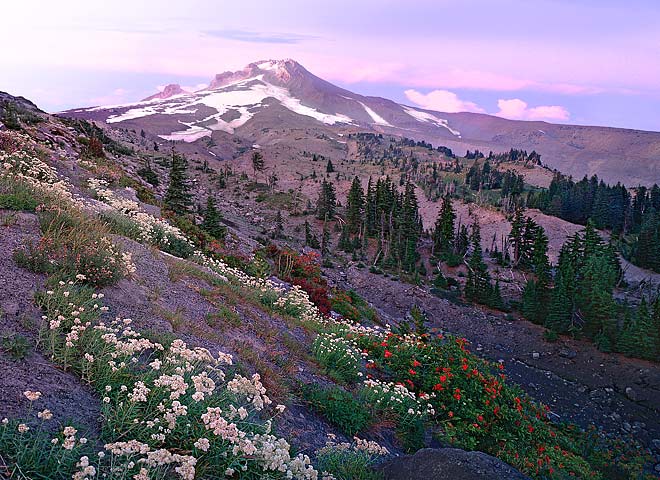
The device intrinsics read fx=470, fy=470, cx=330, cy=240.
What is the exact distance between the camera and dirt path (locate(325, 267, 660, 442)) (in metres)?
18.5

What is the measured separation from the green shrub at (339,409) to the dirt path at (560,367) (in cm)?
1507

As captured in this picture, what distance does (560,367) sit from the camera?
2256 cm

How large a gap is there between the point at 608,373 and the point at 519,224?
1671cm

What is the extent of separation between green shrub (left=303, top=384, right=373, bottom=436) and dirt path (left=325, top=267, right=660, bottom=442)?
15.1 meters

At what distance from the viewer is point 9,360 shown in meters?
3.84

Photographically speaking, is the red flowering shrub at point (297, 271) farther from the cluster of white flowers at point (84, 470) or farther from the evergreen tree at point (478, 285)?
the evergreen tree at point (478, 285)

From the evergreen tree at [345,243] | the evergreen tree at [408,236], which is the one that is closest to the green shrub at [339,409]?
the evergreen tree at [408,236]

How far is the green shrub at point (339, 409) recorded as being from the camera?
5.72 m

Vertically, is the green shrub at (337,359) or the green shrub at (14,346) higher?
the green shrub at (14,346)

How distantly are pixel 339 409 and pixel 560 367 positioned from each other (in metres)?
20.5

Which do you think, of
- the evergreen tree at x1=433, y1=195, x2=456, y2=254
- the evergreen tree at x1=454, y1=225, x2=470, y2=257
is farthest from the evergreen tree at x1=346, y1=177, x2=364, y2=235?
the evergreen tree at x1=454, y1=225, x2=470, y2=257

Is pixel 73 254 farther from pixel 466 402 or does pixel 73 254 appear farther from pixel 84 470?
Answer: pixel 466 402

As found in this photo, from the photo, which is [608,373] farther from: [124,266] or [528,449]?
[124,266]

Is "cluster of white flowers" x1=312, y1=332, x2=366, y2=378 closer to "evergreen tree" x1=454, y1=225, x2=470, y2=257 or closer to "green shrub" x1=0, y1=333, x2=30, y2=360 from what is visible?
"green shrub" x1=0, y1=333, x2=30, y2=360
